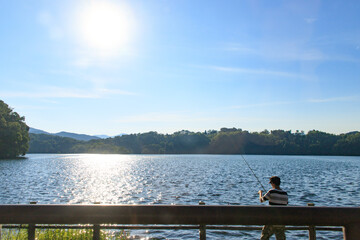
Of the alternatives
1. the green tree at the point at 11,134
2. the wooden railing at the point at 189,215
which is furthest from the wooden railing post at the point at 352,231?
the green tree at the point at 11,134

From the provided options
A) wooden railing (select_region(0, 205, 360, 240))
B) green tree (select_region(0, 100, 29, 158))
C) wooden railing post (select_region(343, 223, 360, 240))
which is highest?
green tree (select_region(0, 100, 29, 158))

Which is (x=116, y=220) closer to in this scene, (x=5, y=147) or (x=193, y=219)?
(x=193, y=219)

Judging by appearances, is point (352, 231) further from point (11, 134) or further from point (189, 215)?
point (11, 134)

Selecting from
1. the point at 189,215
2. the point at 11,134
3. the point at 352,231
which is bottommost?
the point at 352,231

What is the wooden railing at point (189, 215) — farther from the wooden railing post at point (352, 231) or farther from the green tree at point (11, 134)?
the green tree at point (11, 134)

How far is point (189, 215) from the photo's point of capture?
110 inches

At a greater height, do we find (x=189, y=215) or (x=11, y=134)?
(x=11, y=134)

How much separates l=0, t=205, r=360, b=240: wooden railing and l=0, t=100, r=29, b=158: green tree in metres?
103

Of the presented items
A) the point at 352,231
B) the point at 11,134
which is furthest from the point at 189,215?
the point at 11,134

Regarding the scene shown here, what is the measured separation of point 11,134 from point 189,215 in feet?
342

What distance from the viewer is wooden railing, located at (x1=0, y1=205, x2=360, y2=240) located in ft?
9.14

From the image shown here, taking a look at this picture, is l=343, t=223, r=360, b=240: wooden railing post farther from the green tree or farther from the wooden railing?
the green tree

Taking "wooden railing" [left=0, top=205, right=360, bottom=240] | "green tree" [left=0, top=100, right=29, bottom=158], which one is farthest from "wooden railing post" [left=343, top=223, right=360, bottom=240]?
"green tree" [left=0, top=100, right=29, bottom=158]

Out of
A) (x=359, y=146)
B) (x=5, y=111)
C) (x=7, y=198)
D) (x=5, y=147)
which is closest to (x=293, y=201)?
(x=7, y=198)
